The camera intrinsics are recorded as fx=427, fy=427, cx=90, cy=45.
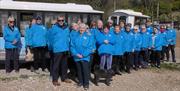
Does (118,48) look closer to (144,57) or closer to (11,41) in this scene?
(144,57)

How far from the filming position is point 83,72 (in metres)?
12.2

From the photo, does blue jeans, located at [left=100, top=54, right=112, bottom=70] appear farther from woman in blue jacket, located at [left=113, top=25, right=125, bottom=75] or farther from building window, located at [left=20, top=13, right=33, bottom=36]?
building window, located at [left=20, top=13, right=33, bottom=36]

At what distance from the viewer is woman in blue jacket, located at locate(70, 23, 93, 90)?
1204cm

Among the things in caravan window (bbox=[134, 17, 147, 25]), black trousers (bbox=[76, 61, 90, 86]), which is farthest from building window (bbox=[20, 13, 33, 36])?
caravan window (bbox=[134, 17, 147, 25])

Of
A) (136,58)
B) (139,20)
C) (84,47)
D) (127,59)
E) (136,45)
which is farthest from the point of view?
(139,20)

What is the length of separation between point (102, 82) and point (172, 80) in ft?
9.20

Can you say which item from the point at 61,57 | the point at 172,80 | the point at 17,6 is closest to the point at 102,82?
the point at 61,57

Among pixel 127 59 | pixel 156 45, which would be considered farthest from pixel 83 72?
pixel 156 45

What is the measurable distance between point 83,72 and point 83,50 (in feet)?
2.12

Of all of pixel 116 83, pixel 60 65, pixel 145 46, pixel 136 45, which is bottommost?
pixel 116 83

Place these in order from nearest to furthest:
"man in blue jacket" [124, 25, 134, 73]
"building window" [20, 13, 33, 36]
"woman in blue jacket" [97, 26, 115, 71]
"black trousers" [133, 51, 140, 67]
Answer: "woman in blue jacket" [97, 26, 115, 71]
"man in blue jacket" [124, 25, 134, 73]
"building window" [20, 13, 33, 36]
"black trousers" [133, 51, 140, 67]

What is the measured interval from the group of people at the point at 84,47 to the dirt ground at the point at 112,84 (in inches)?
12.3

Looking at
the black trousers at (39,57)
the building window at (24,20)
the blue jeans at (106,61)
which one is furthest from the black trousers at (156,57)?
the building window at (24,20)

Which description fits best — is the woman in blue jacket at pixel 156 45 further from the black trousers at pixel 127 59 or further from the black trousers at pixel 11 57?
the black trousers at pixel 11 57
